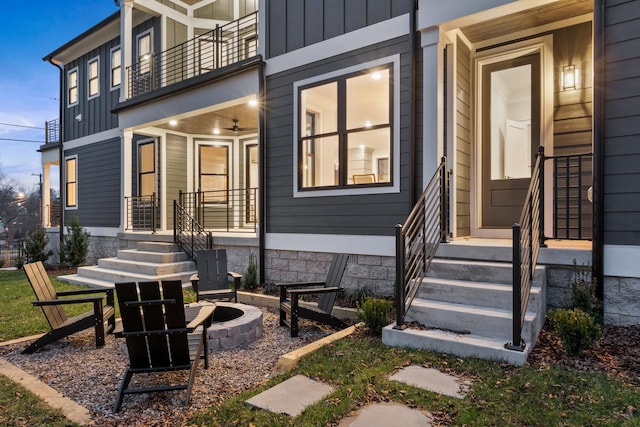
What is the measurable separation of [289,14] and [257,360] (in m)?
5.67

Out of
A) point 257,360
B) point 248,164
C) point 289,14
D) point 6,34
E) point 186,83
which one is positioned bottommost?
point 257,360

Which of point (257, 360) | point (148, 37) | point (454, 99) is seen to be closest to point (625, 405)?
point (257, 360)

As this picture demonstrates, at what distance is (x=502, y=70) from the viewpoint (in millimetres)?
5859

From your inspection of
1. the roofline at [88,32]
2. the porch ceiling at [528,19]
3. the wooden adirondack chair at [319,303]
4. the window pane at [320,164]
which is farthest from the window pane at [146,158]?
the porch ceiling at [528,19]

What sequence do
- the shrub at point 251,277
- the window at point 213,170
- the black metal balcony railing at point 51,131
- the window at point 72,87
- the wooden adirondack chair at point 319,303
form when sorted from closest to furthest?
the wooden adirondack chair at point 319,303 < the shrub at point 251,277 < the window at point 213,170 < the window at point 72,87 < the black metal balcony railing at point 51,131

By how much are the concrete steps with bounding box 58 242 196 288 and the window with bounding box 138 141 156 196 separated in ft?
7.86

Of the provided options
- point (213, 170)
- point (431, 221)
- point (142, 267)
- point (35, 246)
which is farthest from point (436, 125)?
point (35, 246)

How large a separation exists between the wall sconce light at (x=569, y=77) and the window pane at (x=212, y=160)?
27.5 feet

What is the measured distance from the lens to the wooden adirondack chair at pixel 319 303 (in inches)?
188

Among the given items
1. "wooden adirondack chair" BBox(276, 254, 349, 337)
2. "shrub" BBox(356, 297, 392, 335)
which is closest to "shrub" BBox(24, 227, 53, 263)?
"wooden adirondack chair" BBox(276, 254, 349, 337)

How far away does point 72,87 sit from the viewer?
43.3 ft

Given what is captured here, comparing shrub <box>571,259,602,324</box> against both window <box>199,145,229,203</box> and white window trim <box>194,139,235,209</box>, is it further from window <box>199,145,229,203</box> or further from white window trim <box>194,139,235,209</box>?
window <box>199,145,229,203</box>

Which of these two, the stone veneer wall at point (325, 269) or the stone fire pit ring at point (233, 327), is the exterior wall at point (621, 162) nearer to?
the stone veneer wall at point (325, 269)

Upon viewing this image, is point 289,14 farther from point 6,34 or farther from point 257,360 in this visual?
point 6,34
